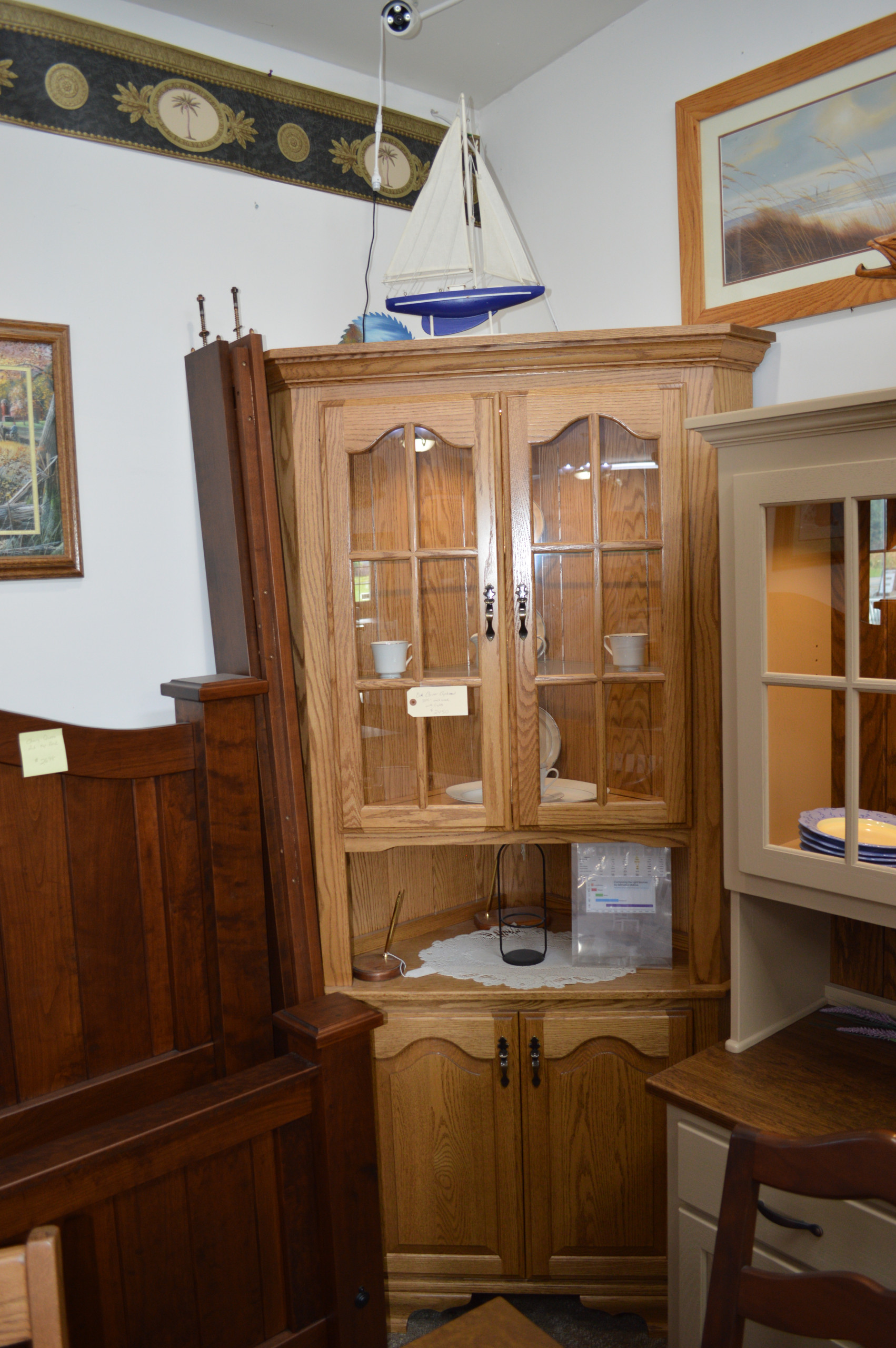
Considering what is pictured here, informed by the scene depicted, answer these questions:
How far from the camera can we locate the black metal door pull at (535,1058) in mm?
2064

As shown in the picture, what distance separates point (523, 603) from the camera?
2.02 m

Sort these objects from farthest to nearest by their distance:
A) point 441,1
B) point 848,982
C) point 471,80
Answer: point 471,80 → point 441,1 → point 848,982

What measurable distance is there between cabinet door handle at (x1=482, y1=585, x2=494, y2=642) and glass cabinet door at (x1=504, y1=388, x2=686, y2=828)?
5 centimetres

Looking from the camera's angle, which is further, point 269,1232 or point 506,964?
point 506,964

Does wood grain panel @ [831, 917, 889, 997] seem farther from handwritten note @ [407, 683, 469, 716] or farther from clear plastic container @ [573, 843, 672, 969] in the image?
handwritten note @ [407, 683, 469, 716]

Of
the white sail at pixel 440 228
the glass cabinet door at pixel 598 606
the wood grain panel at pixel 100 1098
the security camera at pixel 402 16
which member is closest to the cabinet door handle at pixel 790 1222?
the glass cabinet door at pixel 598 606

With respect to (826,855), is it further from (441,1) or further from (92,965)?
(441,1)

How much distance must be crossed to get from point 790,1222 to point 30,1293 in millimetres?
1083

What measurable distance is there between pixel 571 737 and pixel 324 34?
1740 mm

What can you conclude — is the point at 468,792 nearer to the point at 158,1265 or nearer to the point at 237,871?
the point at 237,871

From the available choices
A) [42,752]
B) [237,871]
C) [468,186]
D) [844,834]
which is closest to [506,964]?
[237,871]

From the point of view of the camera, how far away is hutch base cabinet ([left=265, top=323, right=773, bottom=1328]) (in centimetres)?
198

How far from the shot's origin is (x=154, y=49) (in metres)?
2.09

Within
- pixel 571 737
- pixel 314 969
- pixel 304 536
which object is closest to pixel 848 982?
pixel 571 737
